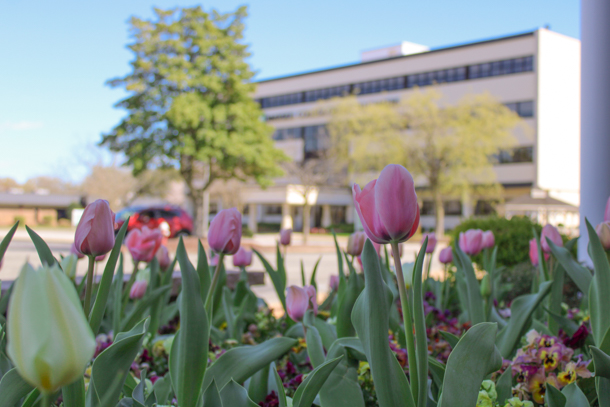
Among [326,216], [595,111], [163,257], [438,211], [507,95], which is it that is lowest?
[326,216]

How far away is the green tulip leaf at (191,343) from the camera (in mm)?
1045

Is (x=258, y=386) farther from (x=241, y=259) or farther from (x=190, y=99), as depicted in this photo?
(x=190, y=99)

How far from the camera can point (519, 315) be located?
1.65m

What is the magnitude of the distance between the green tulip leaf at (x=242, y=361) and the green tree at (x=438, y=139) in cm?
2645

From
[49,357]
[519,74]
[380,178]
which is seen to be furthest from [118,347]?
[519,74]

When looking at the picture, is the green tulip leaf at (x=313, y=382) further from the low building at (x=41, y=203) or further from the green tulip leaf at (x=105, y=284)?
the low building at (x=41, y=203)

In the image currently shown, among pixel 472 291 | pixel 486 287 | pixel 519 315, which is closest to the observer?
pixel 519 315

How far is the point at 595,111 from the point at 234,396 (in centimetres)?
381

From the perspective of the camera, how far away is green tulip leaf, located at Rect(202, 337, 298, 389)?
1.22 metres

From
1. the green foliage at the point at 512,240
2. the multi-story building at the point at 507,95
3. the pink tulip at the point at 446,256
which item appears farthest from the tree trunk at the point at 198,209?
the pink tulip at the point at 446,256

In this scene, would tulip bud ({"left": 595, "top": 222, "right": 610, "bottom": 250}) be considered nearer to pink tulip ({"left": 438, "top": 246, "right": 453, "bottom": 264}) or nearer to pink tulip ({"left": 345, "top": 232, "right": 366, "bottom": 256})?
pink tulip ({"left": 345, "top": 232, "right": 366, "bottom": 256})

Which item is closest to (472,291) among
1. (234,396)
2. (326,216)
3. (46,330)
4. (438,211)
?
(234,396)

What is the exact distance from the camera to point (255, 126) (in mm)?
20859

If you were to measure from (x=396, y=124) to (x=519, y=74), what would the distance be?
11925 millimetres
